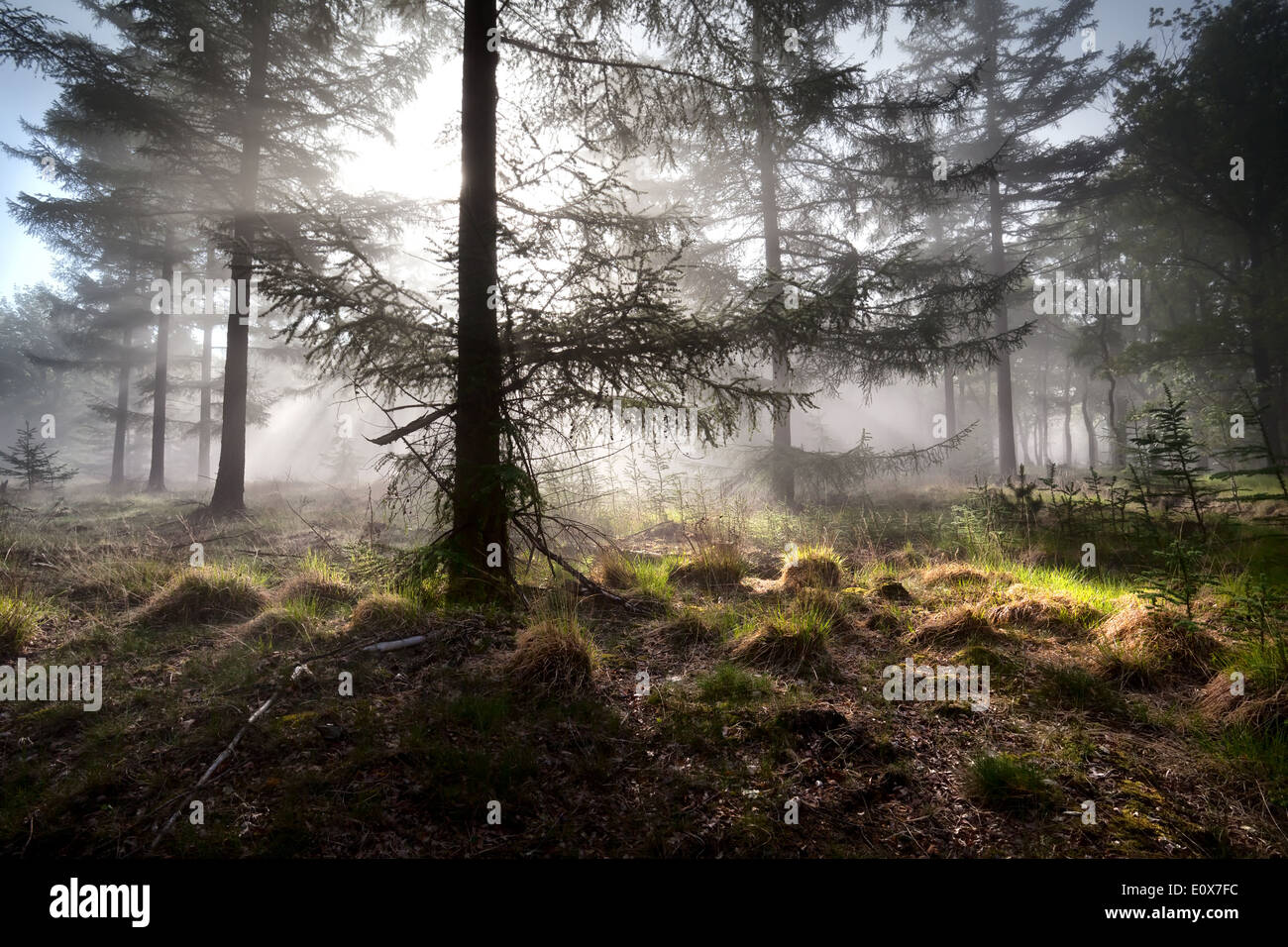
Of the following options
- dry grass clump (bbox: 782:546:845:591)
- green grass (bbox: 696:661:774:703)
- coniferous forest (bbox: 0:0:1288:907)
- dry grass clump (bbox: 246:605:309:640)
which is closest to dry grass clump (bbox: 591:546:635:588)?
coniferous forest (bbox: 0:0:1288:907)

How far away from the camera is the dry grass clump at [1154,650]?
3508 mm

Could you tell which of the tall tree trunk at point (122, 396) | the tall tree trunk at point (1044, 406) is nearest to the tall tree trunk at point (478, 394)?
the tall tree trunk at point (122, 396)

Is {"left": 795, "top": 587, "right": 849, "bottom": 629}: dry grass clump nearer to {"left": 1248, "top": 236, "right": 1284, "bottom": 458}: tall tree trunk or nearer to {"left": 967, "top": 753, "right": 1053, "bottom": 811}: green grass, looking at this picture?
{"left": 967, "top": 753, "right": 1053, "bottom": 811}: green grass

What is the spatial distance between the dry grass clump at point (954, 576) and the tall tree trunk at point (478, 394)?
4355 mm

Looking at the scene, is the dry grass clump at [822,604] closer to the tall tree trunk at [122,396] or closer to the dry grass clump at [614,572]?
the dry grass clump at [614,572]

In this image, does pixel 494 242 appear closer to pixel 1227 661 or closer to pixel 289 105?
pixel 1227 661

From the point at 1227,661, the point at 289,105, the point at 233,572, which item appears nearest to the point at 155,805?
the point at 233,572

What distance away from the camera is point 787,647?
3959 mm

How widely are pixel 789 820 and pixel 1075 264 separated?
1087 inches

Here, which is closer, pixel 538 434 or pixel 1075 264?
pixel 538 434

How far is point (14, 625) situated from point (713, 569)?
19.4 ft

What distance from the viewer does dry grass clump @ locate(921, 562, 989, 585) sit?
5379 millimetres

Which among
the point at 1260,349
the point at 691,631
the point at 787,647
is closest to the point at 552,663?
the point at 691,631
